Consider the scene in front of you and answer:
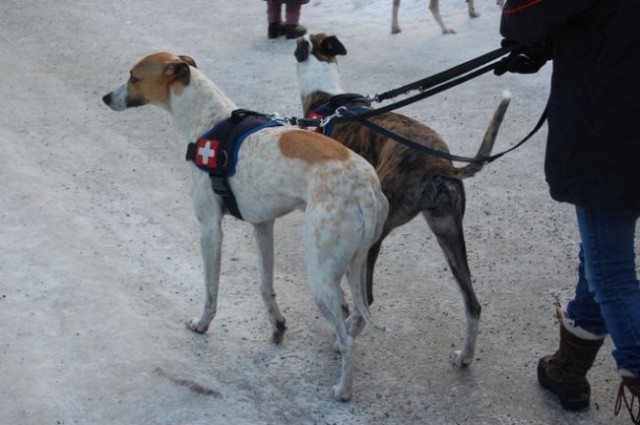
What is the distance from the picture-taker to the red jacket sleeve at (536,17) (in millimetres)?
2791

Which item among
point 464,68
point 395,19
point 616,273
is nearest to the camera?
point 616,273

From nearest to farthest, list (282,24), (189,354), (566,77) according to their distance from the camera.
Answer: (566,77)
(189,354)
(282,24)

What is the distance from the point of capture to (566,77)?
2969 mm

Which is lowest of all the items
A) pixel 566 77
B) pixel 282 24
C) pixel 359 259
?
pixel 282 24

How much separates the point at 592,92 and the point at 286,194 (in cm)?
147

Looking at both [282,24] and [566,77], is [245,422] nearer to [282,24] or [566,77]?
[566,77]

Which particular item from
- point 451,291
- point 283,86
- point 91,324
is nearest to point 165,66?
point 91,324

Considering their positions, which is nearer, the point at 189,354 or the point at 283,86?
the point at 189,354

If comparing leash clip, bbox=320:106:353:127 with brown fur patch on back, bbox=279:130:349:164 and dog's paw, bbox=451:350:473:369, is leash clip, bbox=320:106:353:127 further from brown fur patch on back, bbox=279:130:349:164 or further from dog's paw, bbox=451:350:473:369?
dog's paw, bbox=451:350:473:369

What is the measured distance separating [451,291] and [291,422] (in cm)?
145

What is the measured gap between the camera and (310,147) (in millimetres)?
3752

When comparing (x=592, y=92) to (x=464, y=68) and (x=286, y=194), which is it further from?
(x=286, y=194)

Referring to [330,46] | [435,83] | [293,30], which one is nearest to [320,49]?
[330,46]

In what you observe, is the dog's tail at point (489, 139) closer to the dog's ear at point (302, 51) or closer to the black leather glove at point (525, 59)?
the black leather glove at point (525, 59)
